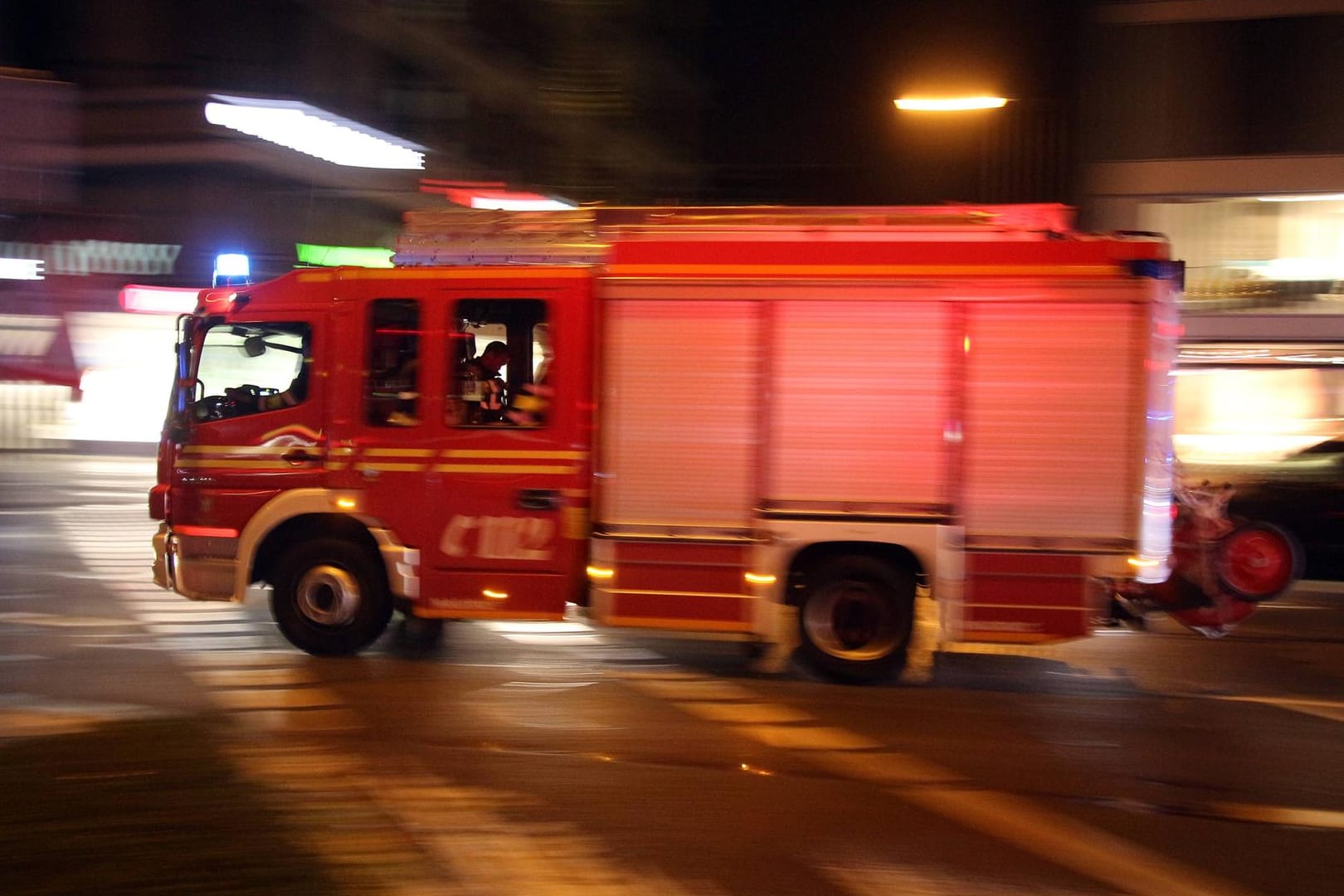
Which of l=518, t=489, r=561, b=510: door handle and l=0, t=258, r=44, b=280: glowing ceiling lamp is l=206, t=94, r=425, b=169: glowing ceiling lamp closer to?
l=0, t=258, r=44, b=280: glowing ceiling lamp

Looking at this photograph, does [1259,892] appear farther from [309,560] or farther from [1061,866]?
[309,560]

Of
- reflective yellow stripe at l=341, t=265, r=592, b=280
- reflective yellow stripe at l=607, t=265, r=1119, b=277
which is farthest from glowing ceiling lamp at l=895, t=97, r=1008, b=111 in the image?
reflective yellow stripe at l=341, t=265, r=592, b=280

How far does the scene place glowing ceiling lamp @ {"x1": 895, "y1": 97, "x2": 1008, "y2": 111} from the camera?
1819 cm

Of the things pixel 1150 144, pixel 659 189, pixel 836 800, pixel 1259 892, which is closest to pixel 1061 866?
pixel 1259 892

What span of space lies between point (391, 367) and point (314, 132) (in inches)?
655

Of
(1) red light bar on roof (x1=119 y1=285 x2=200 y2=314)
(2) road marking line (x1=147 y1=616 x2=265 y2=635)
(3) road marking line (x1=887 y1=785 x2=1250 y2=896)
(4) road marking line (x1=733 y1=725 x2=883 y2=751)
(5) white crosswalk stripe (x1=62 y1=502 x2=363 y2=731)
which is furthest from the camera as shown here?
(1) red light bar on roof (x1=119 y1=285 x2=200 y2=314)

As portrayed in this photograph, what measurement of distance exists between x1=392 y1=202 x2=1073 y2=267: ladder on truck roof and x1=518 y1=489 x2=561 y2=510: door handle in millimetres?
1455

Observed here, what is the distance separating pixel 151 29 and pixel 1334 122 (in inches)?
879

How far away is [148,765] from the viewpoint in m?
6.05

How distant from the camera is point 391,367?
8.69 metres

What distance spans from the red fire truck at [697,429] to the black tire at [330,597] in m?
0.02

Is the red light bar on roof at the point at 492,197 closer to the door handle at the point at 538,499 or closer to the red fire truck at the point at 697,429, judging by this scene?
the red fire truck at the point at 697,429

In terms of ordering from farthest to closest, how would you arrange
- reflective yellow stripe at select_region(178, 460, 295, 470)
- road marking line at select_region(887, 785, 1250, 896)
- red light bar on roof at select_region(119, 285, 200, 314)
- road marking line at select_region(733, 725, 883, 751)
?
red light bar on roof at select_region(119, 285, 200, 314)
reflective yellow stripe at select_region(178, 460, 295, 470)
road marking line at select_region(733, 725, 883, 751)
road marking line at select_region(887, 785, 1250, 896)

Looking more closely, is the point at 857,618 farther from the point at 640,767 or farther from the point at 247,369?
the point at 247,369
